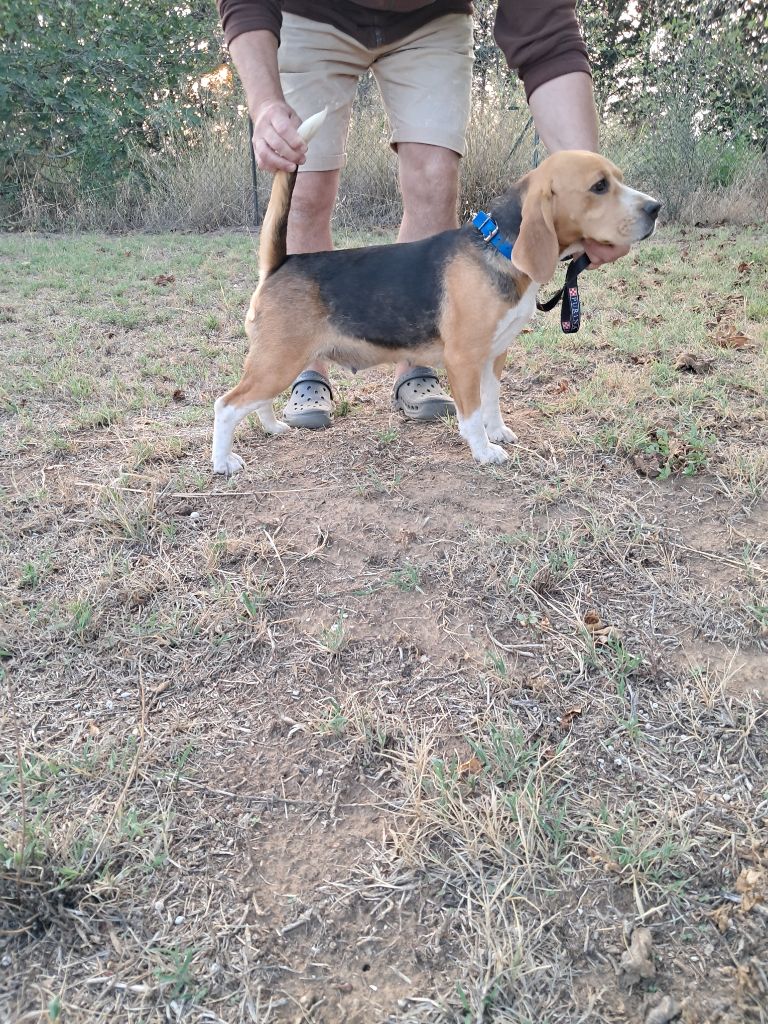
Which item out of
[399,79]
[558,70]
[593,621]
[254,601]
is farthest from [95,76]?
[593,621]

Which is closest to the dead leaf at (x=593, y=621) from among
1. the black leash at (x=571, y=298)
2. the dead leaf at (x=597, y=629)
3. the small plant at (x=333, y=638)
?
the dead leaf at (x=597, y=629)

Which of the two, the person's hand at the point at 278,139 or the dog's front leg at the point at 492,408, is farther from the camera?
the dog's front leg at the point at 492,408

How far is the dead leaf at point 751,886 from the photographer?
1.35 meters

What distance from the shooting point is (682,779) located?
1630 mm

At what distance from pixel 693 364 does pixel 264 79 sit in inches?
101

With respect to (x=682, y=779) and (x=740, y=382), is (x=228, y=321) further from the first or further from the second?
(x=682, y=779)

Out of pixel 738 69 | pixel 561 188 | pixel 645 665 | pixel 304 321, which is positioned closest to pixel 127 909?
pixel 645 665

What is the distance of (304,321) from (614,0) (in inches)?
622

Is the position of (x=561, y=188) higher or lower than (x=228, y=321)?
higher

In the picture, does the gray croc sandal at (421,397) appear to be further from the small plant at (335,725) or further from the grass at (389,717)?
the small plant at (335,725)

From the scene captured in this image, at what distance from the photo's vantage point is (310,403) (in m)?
3.55

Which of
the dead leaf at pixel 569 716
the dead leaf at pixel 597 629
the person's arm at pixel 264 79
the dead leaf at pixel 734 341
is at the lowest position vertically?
the dead leaf at pixel 569 716

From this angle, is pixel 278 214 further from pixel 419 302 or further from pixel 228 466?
pixel 228 466

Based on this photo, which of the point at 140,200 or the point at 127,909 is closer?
the point at 127,909
